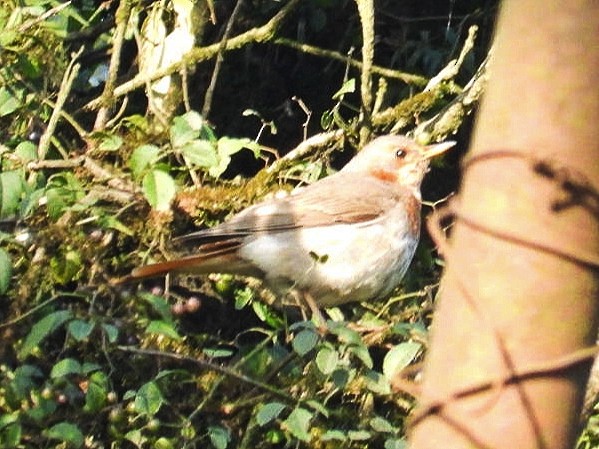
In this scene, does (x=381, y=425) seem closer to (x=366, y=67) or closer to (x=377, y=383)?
(x=377, y=383)

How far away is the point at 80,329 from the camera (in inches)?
131

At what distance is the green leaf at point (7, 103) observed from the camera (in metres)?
4.08

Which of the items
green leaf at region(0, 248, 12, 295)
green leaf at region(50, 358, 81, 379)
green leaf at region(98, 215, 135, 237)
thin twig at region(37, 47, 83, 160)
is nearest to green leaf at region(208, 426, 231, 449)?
green leaf at region(50, 358, 81, 379)

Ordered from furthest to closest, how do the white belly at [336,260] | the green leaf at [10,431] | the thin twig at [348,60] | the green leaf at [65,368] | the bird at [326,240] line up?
the thin twig at [348,60], the white belly at [336,260], the bird at [326,240], the green leaf at [65,368], the green leaf at [10,431]

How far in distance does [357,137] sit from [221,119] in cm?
66

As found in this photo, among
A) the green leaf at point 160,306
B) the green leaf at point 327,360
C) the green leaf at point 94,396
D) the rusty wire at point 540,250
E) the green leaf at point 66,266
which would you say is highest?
the rusty wire at point 540,250

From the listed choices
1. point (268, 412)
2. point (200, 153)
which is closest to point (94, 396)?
point (268, 412)

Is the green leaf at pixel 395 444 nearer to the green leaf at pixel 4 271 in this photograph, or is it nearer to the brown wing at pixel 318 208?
the brown wing at pixel 318 208

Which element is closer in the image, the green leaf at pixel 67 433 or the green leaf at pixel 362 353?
the green leaf at pixel 67 433

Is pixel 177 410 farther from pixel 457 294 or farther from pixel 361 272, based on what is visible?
pixel 457 294

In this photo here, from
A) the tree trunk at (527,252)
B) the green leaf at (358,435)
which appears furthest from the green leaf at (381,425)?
the tree trunk at (527,252)

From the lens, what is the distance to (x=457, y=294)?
1.45 meters

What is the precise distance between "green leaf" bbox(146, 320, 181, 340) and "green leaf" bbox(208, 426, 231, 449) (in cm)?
27

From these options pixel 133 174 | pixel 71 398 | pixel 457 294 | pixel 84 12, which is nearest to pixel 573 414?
pixel 457 294
